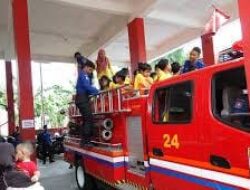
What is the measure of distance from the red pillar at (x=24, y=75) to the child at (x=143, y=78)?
3259 mm

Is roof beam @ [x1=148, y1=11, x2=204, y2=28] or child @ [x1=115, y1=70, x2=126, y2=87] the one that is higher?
roof beam @ [x1=148, y1=11, x2=204, y2=28]

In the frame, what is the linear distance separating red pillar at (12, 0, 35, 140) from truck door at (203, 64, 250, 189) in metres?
6.00

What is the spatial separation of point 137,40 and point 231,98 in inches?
346

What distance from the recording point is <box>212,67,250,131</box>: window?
3.11m

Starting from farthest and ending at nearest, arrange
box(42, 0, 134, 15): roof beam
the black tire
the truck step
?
box(42, 0, 134, 15): roof beam → the black tire → the truck step

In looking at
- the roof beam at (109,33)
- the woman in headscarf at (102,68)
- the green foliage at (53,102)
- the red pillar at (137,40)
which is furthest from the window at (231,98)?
the green foliage at (53,102)

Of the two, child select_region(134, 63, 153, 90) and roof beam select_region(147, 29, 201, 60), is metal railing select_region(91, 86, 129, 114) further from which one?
roof beam select_region(147, 29, 201, 60)

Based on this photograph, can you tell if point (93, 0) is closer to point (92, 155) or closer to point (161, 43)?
point (92, 155)

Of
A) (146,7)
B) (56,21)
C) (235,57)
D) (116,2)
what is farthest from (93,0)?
(235,57)

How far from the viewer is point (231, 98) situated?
333 centimetres

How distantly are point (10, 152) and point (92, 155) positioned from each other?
2173 mm

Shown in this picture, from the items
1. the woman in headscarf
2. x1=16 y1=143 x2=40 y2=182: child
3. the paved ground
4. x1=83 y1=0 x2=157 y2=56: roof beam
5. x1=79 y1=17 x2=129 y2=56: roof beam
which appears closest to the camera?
x1=16 y1=143 x2=40 y2=182: child

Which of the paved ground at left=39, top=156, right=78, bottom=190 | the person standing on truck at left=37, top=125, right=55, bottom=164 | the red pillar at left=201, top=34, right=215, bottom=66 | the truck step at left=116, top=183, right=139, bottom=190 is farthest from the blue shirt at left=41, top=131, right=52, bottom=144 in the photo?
the truck step at left=116, top=183, right=139, bottom=190

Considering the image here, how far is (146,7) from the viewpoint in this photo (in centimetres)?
1099
